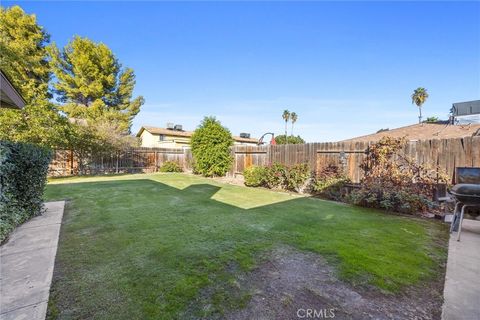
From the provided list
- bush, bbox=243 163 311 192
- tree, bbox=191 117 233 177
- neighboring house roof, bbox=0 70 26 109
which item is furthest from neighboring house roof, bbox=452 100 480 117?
neighboring house roof, bbox=0 70 26 109

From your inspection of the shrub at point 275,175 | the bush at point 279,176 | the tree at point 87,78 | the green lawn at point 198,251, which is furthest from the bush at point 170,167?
the green lawn at point 198,251

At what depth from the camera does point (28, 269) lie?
8.29 feet

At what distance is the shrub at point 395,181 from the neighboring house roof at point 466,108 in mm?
10915

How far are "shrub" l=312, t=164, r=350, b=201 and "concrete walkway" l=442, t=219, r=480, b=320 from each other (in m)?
3.72

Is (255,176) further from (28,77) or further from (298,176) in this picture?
(28,77)

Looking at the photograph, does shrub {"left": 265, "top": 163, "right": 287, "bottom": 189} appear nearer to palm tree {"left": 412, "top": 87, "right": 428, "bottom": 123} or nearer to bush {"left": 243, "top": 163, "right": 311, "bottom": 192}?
bush {"left": 243, "top": 163, "right": 311, "bottom": 192}

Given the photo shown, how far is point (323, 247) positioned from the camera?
3.34m

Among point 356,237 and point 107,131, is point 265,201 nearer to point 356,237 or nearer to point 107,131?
point 356,237

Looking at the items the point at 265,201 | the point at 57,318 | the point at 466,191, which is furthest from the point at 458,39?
the point at 57,318

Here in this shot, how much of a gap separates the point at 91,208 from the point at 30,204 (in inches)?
45.8

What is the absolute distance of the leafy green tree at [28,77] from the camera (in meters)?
10.6

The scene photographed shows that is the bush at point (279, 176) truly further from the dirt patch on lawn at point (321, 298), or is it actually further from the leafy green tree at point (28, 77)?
the leafy green tree at point (28, 77)

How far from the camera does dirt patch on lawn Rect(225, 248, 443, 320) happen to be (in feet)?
6.29

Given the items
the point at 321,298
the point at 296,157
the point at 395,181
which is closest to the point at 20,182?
the point at 321,298
